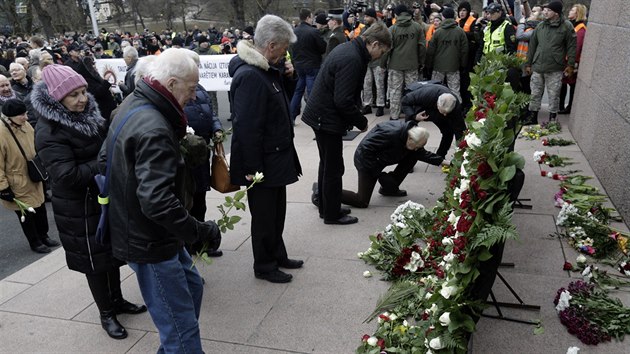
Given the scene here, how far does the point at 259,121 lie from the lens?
12.0ft

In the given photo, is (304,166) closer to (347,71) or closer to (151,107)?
(347,71)

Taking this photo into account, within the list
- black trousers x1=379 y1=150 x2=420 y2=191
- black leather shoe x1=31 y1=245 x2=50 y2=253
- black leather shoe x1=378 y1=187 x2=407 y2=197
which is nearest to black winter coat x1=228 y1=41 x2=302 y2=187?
black trousers x1=379 y1=150 x2=420 y2=191

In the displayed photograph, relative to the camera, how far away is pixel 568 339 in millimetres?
3184

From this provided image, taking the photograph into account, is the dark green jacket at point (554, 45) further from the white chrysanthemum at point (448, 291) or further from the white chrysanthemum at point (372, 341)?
the white chrysanthemum at point (448, 291)

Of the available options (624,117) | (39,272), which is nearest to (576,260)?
(624,117)

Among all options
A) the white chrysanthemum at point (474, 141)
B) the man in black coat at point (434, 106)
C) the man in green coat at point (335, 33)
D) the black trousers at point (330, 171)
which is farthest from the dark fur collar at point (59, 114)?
the man in green coat at point (335, 33)

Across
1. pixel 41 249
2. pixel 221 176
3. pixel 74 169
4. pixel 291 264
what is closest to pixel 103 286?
pixel 74 169

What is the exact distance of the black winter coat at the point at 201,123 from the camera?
4.25 metres

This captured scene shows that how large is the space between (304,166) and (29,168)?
3.67 metres

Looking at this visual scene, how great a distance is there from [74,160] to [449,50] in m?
7.39

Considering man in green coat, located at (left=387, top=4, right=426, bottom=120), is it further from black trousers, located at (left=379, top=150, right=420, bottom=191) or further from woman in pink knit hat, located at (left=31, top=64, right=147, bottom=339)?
woman in pink knit hat, located at (left=31, top=64, right=147, bottom=339)

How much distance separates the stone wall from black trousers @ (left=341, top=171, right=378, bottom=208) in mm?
2514

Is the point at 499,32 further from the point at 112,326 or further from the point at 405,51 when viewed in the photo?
the point at 112,326

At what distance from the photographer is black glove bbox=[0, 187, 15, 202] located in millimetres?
4834
